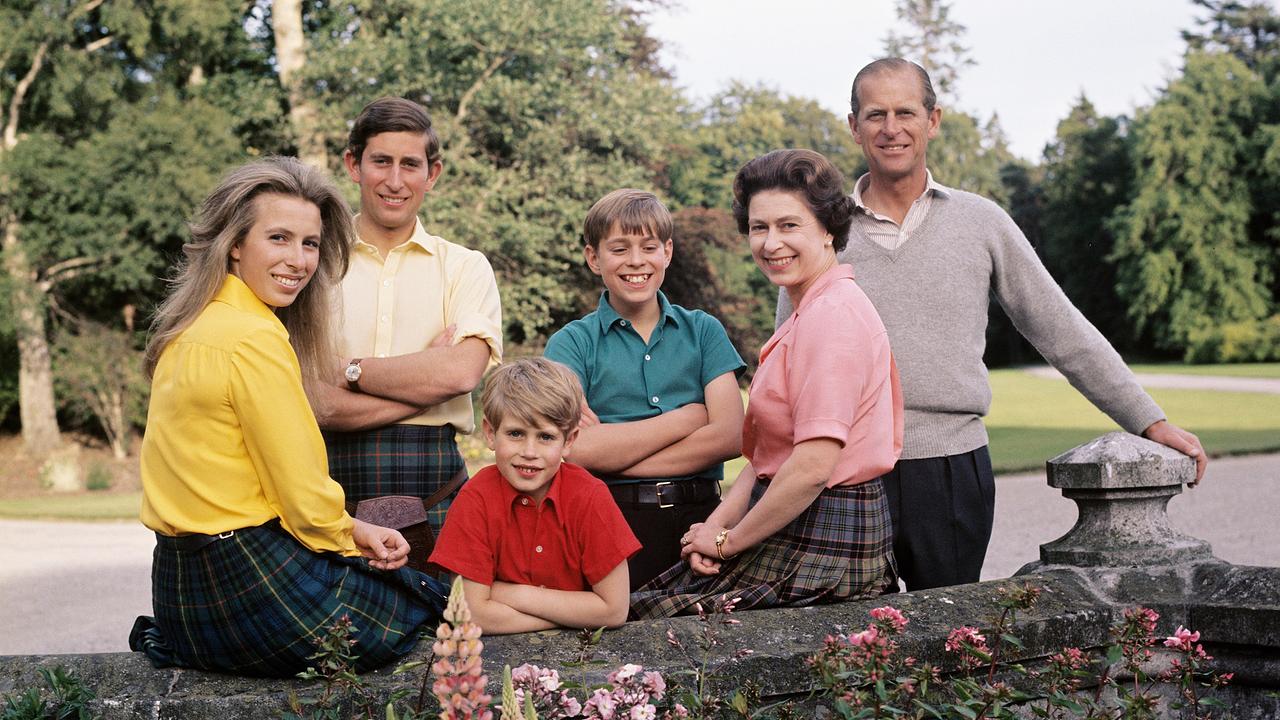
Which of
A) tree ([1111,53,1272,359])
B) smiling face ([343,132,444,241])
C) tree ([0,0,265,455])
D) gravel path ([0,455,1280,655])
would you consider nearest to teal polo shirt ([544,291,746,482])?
smiling face ([343,132,444,241])

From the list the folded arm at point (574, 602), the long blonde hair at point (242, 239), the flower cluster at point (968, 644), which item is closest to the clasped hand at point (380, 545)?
the folded arm at point (574, 602)

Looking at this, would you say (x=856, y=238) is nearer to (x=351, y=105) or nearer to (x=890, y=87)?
(x=890, y=87)

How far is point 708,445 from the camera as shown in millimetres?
3375

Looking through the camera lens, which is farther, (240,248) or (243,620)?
(240,248)

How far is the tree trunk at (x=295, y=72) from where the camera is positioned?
21328 millimetres

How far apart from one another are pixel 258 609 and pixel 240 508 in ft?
0.72

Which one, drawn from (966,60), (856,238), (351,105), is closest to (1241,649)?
(856,238)

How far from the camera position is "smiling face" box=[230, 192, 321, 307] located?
278cm

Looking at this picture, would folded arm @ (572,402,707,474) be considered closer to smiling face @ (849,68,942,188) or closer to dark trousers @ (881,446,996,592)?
dark trousers @ (881,446,996,592)

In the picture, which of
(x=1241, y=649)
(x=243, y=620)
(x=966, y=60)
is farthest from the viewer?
(x=966, y=60)

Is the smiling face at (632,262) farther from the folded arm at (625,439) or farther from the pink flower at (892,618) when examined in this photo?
the pink flower at (892,618)

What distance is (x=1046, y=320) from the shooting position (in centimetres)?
368

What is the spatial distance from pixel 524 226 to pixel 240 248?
17.8 metres

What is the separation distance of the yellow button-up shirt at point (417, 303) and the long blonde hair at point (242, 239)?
0.37 metres
